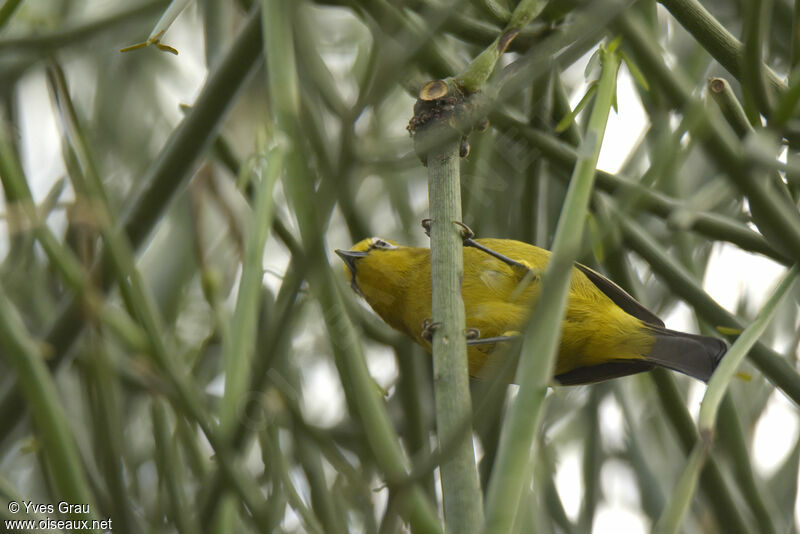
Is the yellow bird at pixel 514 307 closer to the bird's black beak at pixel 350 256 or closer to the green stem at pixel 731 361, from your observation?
the bird's black beak at pixel 350 256

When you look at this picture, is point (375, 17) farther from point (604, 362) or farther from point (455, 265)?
point (604, 362)

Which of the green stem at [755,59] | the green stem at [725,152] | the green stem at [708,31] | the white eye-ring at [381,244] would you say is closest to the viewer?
the green stem at [755,59]

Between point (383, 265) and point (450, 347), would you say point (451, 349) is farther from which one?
point (383, 265)

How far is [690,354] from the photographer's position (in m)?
2.44

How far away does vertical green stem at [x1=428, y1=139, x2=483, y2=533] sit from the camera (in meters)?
1.06

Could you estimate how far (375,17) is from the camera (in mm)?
1738

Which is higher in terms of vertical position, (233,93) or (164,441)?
(233,93)

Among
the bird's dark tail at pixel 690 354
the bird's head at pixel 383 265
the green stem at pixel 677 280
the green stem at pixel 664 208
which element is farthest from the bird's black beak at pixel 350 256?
the green stem at pixel 677 280

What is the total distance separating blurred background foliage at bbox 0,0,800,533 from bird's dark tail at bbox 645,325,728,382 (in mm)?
183

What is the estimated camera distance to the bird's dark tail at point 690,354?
2.33m

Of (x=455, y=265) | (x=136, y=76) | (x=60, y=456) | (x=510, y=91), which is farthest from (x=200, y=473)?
(x=136, y=76)

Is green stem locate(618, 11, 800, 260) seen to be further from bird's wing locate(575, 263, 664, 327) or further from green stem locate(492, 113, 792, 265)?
bird's wing locate(575, 263, 664, 327)

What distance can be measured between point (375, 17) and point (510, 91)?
0.67 meters

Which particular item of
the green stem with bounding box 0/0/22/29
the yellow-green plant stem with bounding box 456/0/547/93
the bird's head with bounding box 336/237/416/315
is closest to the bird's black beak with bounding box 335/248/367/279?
the bird's head with bounding box 336/237/416/315
